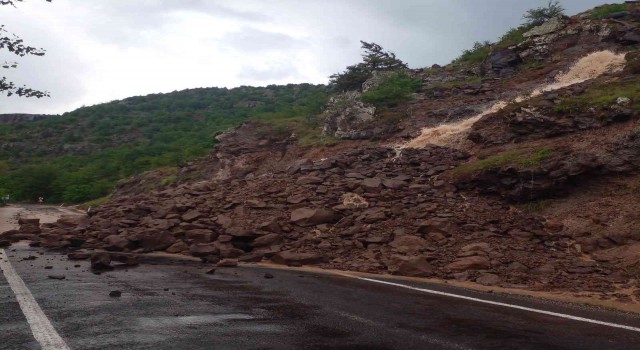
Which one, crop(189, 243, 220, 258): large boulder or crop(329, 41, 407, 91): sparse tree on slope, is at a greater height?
crop(329, 41, 407, 91): sparse tree on slope

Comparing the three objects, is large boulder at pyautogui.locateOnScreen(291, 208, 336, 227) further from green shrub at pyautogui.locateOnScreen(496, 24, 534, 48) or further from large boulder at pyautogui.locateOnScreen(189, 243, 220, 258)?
green shrub at pyautogui.locateOnScreen(496, 24, 534, 48)

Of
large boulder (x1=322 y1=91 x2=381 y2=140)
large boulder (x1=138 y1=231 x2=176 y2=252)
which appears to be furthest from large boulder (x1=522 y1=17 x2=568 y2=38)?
large boulder (x1=138 y1=231 x2=176 y2=252)

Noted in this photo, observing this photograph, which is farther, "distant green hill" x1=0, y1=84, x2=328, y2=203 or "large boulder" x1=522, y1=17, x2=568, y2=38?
"distant green hill" x1=0, y1=84, x2=328, y2=203

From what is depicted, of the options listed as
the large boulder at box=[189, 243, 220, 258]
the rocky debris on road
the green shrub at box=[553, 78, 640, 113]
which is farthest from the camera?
the green shrub at box=[553, 78, 640, 113]

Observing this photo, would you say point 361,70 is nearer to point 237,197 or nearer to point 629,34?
point 629,34

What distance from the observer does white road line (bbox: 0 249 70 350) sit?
171 inches

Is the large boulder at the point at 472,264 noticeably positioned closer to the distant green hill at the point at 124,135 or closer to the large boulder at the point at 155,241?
the large boulder at the point at 155,241

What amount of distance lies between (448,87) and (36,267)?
24948 mm

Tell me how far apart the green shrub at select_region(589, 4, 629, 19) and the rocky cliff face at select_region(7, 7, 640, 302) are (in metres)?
5.75

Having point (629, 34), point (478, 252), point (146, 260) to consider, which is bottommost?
point (146, 260)

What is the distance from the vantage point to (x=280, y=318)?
19.3 feet

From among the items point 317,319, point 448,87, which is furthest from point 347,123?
point 317,319

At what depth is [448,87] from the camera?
98.2 ft

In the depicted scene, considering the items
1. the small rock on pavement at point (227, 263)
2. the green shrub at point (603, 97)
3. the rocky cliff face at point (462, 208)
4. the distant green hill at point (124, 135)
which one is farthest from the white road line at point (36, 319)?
the distant green hill at point (124, 135)
